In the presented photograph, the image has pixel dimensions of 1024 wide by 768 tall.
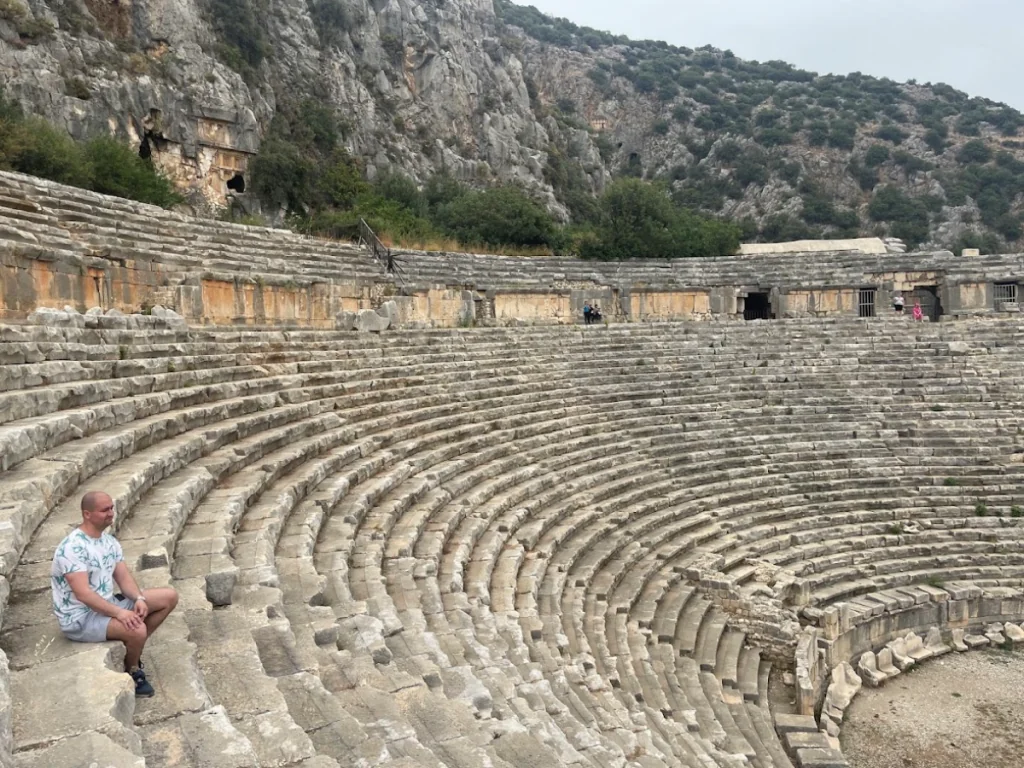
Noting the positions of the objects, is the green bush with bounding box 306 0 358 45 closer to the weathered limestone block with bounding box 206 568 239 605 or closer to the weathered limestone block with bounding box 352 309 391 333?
the weathered limestone block with bounding box 352 309 391 333

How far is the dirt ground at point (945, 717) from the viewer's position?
25.3 ft

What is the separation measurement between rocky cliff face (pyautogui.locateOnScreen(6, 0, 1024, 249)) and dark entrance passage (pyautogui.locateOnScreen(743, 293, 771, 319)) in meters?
20.4

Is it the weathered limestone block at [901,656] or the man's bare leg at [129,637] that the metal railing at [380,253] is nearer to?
the weathered limestone block at [901,656]

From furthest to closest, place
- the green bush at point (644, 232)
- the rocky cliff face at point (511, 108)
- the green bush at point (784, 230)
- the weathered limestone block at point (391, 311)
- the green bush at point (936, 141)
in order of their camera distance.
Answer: the green bush at point (936, 141) → the green bush at point (784, 230) → the rocky cliff face at point (511, 108) → the green bush at point (644, 232) → the weathered limestone block at point (391, 311)

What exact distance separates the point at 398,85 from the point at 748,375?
34.0 metres

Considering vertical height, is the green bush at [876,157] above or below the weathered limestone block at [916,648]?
above

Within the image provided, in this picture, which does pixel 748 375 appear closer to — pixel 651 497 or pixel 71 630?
pixel 651 497

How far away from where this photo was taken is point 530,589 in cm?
707

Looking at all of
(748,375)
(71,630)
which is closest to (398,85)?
(748,375)

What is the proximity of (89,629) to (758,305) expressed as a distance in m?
22.8

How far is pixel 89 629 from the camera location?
2750mm

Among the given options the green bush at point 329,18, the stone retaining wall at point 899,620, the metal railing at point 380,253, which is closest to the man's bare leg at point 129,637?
the stone retaining wall at point 899,620

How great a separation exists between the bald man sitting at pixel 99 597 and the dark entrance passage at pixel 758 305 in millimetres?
21524

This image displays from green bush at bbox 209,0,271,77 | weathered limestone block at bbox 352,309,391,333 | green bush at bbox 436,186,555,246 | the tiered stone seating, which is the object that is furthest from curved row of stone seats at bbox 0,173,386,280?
green bush at bbox 209,0,271,77
